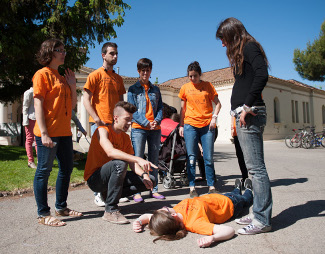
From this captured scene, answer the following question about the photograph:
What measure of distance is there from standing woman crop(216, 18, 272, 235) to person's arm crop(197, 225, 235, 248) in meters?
0.24

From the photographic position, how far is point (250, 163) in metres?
2.80

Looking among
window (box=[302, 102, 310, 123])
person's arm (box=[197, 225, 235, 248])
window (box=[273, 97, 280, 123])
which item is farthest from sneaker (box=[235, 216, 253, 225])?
window (box=[302, 102, 310, 123])

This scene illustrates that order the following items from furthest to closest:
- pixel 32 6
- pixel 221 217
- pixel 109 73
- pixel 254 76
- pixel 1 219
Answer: pixel 32 6, pixel 109 73, pixel 1 219, pixel 221 217, pixel 254 76

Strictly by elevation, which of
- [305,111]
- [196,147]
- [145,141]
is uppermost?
[305,111]

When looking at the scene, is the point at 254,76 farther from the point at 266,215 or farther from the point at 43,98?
the point at 43,98

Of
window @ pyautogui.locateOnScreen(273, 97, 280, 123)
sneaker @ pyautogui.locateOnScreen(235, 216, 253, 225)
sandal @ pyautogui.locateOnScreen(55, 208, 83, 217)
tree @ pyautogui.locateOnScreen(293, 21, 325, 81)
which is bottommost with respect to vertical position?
sneaker @ pyautogui.locateOnScreen(235, 216, 253, 225)

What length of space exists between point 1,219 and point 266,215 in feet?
9.78

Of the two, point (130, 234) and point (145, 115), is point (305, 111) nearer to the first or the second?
point (145, 115)

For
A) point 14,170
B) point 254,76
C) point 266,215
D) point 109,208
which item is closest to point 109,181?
point 109,208

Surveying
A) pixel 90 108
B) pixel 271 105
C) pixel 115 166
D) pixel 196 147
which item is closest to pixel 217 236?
pixel 115 166

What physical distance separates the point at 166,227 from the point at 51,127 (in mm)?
1622

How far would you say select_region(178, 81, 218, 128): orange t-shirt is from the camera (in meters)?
4.46

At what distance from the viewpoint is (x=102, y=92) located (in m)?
3.84

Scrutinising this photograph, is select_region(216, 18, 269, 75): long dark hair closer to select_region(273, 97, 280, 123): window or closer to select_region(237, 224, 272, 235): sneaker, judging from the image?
select_region(237, 224, 272, 235): sneaker
